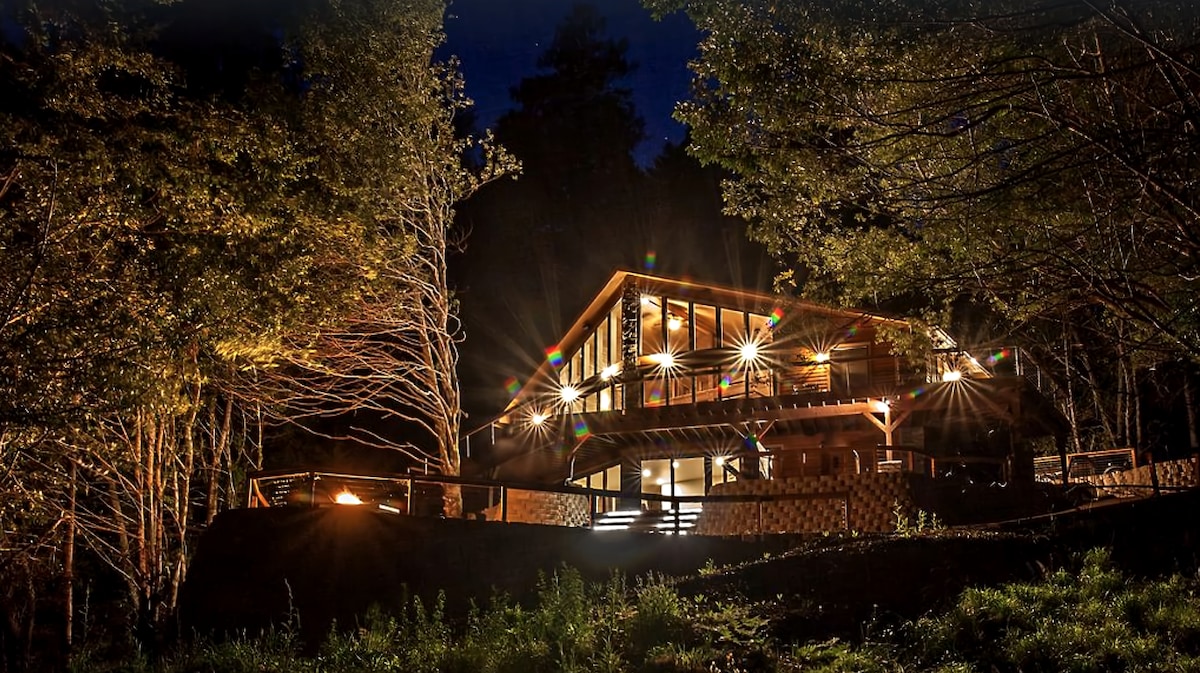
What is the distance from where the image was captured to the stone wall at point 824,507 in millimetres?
16297

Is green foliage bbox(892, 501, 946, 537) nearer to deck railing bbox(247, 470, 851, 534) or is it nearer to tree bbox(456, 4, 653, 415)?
deck railing bbox(247, 470, 851, 534)

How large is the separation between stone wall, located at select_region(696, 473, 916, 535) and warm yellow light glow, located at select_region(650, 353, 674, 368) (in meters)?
8.68

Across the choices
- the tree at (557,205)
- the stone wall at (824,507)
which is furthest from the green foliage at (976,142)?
the tree at (557,205)

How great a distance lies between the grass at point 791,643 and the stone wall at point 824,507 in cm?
596

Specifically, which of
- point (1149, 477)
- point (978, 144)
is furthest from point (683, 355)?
Answer: point (978, 144)

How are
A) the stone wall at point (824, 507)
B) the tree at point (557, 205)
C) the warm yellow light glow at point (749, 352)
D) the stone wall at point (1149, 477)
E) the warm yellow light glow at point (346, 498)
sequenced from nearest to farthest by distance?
1. the stone wall at point (824, 507)
2. the stone wall at point (1149, 477)
3. the warm yellow light glow at point (346, 498)
4. the warm yellow light glow at point (749, 352)
5. the tree at point (557, 205)

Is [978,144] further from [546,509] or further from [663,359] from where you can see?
[663,359]

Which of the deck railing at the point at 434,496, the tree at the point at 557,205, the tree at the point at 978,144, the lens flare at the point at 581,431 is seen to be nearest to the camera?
the tree at the point at 978,144

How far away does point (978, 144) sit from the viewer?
10.6m

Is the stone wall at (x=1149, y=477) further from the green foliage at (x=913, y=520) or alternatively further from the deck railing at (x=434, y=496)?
the deck railing at (x=434, y=496)

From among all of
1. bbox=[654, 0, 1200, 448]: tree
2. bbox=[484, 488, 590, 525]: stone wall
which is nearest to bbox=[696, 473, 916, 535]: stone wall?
bbox=[654, 0, 1200, 448]: tree

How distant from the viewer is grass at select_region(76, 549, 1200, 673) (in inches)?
325

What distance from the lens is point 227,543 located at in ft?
48.9

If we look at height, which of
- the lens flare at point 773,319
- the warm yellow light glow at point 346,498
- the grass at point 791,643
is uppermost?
the lens flare at point 773,319
